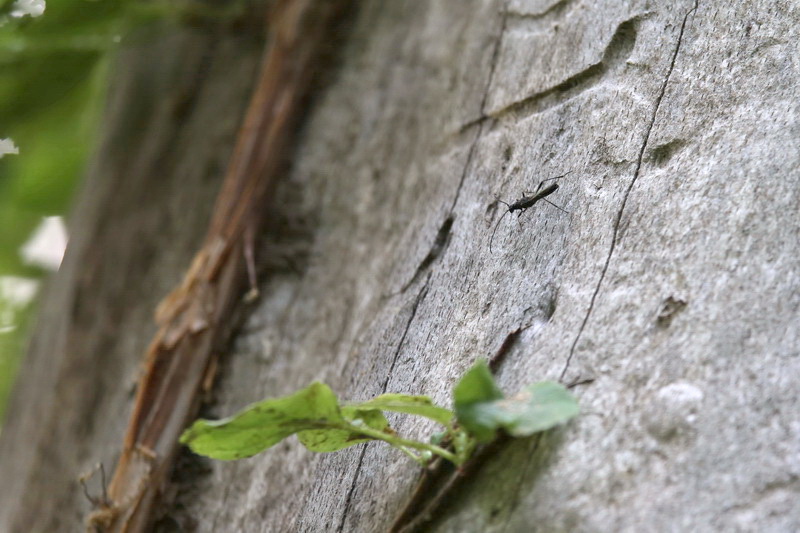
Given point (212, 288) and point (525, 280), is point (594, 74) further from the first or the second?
point (212, 288)

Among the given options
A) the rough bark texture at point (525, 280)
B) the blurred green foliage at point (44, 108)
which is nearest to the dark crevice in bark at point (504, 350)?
the rough bark texture at point (525, 280)

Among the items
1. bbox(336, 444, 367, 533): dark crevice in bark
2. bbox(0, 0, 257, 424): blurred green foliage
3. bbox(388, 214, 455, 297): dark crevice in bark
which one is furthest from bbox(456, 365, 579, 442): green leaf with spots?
bbox(0, 0, 257, 424): blurred green foliage

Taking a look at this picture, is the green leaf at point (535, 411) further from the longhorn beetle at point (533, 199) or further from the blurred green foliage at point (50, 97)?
the blurred green foliage at point (50, 97)

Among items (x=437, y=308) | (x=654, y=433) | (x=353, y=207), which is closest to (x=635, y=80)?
(x=437, y=308)

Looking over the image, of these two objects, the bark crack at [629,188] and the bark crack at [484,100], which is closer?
the bark crack at [629,188]

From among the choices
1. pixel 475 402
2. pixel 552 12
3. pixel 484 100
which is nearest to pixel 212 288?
pixel 484 100

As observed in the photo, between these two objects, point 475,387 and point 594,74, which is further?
point 594,74
